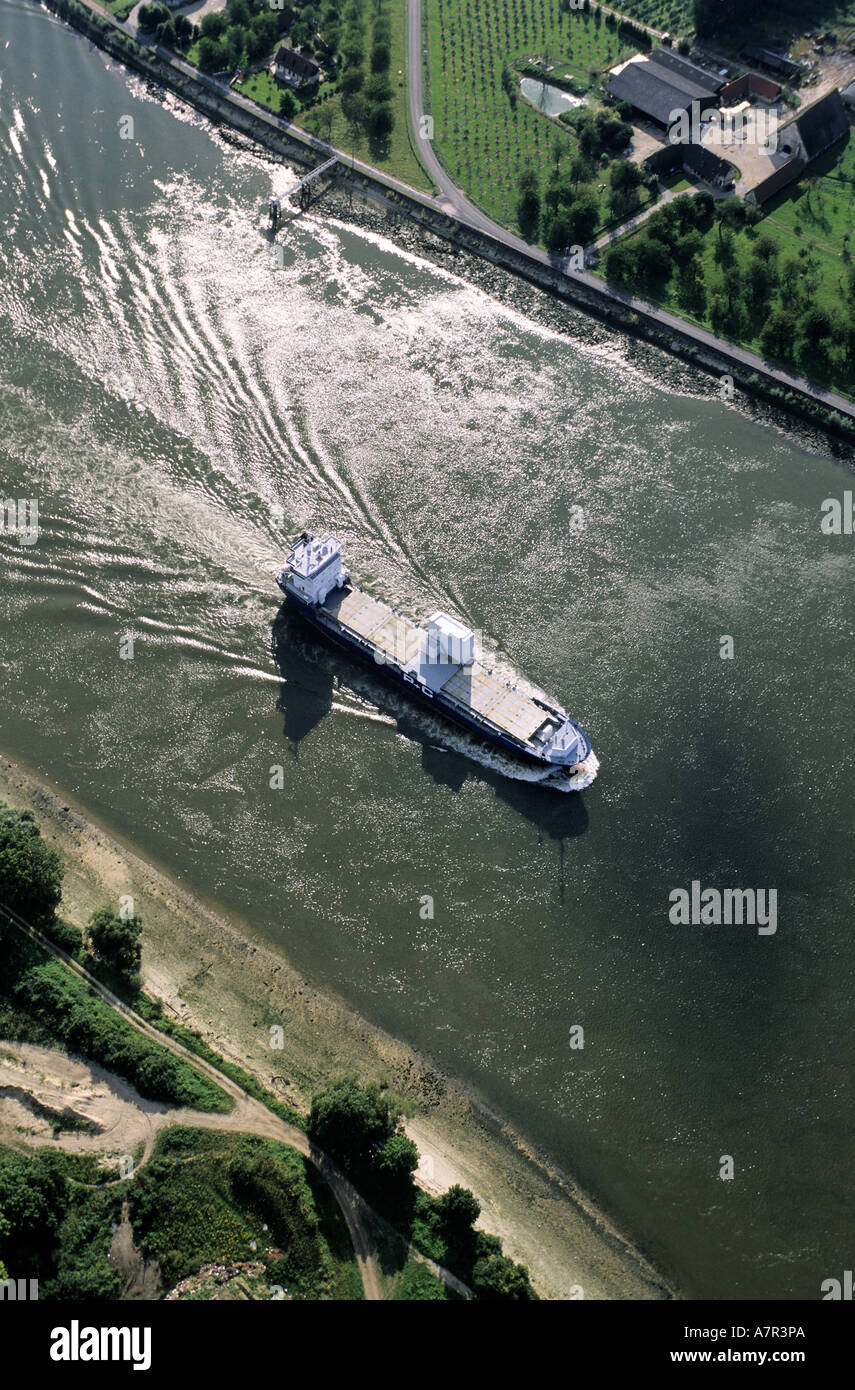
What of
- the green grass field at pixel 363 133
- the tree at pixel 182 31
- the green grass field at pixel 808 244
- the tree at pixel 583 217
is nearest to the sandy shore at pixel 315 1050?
the green grass field at pixel 808 244

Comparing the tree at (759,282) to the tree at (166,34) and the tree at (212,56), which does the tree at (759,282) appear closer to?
the tree at (212,56)

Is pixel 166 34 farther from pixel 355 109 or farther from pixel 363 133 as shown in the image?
pixel 363 133

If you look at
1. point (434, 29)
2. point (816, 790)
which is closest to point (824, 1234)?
point (816, 790)

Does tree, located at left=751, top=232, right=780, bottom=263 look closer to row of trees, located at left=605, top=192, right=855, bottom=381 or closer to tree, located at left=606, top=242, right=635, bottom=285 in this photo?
row of trees, located at left=605, top=192, right=855, bottom=381

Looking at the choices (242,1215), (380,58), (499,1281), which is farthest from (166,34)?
(499,1281)
